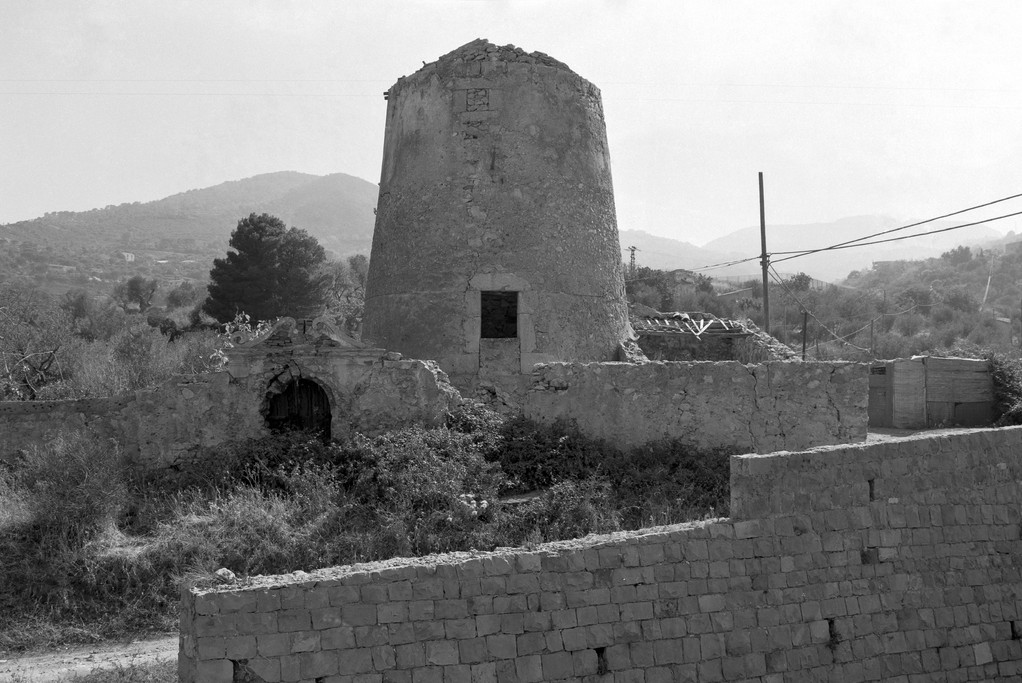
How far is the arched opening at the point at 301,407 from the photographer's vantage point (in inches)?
467

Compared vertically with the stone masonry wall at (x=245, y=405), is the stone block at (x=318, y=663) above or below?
below

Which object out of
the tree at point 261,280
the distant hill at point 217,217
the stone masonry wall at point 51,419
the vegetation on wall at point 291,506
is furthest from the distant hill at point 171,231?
the vegetation on wall at point 291,506

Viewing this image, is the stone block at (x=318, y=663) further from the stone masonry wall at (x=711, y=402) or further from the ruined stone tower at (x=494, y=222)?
the ruined stone tower at (x=494, y=222)

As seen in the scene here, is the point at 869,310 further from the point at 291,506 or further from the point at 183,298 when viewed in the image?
the point at 291,506

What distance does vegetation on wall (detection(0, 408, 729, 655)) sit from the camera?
28.8 feet

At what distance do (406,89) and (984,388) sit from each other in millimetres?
12621

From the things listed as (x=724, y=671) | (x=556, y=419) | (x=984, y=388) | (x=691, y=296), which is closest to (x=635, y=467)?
(x=556, y=419)

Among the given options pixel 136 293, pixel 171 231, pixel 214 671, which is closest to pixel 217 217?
pixel 171 231

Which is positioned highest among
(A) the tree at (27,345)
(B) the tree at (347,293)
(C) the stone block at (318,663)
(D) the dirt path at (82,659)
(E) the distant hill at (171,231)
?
(E) the distant hill at (171,231)

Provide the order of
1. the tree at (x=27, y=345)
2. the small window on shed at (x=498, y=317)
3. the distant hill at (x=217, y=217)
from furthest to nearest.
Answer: the distant hill at (x=217, y=217) < the tree at (x=27, y=345) < the small window on shed at (x=498, y=317)

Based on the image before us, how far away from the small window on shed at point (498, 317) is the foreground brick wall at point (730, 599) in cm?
711

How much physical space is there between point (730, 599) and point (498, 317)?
25.7 feet

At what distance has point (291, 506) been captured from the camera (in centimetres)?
962

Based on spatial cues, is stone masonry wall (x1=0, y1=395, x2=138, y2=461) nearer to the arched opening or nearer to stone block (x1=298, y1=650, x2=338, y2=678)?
the arched opening
